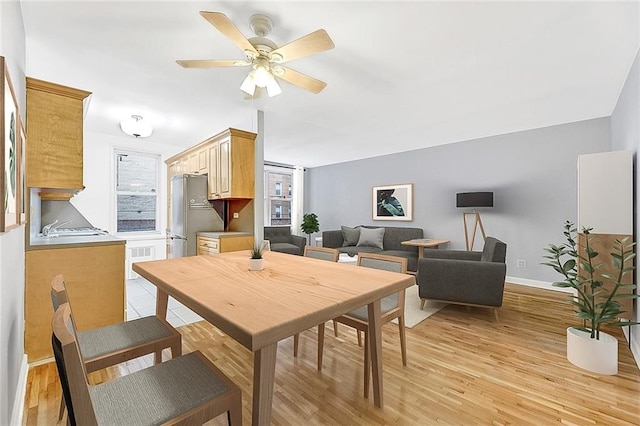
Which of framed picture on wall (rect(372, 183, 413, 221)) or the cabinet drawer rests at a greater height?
framed picture on wall (rect(372, 183, 413, 221))

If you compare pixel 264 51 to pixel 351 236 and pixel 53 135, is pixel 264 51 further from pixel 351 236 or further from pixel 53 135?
pixel 351 236

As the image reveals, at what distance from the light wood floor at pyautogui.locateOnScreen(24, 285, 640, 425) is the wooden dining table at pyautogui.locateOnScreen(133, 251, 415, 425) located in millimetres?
301

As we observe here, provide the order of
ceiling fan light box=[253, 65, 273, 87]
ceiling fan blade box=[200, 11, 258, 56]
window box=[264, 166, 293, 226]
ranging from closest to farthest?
ceiling fan blade box=[200, 11, 258, 56]
ceiling fan light box=[253, 65, 273, 87]
window box=[264, 166, 293, 226]

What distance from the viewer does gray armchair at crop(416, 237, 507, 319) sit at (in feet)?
9.50

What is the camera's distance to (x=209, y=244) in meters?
3.90

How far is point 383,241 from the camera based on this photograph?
5762 millimetres

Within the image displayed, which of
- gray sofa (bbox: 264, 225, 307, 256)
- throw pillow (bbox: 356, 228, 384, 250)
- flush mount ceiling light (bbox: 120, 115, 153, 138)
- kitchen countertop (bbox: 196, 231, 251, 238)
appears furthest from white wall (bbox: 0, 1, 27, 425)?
throw pillow (bbox: 356, 228, 384, 250)

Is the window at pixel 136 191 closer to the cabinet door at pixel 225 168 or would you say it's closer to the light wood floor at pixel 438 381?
the cabinet door at pixel 225 168

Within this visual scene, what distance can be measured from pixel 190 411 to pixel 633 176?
12.1 feet

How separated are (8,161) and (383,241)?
17.5 feet

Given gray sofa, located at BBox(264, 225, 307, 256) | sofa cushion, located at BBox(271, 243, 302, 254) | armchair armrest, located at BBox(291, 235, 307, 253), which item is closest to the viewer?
sofa cushion, located at BBox(271, 243, 302, 254)

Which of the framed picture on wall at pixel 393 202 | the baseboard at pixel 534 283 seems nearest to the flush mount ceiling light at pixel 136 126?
the framed picture on wall at pixel 393 202

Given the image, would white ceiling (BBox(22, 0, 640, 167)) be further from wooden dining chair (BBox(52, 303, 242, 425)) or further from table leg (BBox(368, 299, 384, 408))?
wooden dining chair (BBox(52, 303, 242, 425))

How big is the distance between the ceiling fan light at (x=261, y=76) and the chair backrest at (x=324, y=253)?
55.7 inches
